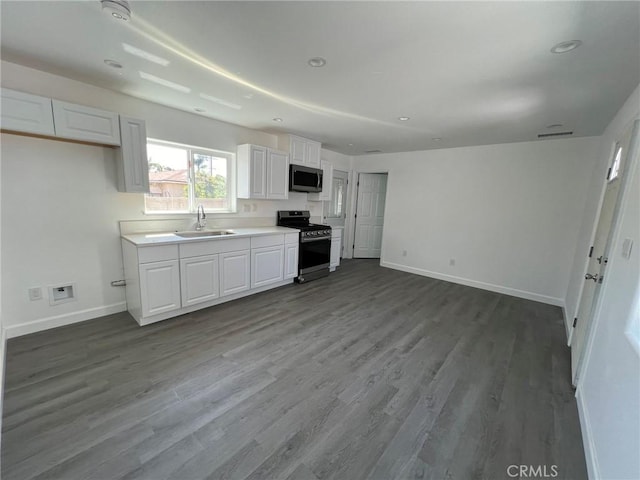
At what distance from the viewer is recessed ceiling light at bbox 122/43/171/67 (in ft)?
6.20

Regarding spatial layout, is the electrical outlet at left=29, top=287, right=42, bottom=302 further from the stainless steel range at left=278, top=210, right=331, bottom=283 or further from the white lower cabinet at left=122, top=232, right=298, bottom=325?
the stainless steel range at left=278, top=210, right=331, bottom=283

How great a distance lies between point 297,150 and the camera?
4.43 metres

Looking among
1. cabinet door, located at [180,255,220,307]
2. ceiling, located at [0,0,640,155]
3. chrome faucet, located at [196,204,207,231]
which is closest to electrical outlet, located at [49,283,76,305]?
cabinet door, located at [180,255,220,307]

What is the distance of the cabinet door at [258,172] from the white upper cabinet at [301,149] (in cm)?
54

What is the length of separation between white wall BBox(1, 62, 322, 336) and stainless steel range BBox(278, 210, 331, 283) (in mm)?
2207

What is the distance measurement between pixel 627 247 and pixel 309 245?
11.7 feet

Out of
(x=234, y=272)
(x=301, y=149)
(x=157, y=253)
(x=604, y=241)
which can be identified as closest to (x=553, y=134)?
(x=604, y=241)

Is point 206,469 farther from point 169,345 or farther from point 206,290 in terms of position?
point 206,290

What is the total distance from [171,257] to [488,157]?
195 inches

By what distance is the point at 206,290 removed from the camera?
3.17 m

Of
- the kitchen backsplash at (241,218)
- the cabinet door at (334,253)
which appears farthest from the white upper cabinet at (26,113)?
the cabinet door at (334,253)

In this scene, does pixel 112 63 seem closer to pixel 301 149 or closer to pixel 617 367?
pixel 301 149

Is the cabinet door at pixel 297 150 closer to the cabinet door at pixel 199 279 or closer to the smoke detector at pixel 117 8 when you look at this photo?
the cabinet door at pixel 199 279

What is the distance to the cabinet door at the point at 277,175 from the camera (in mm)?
4076
